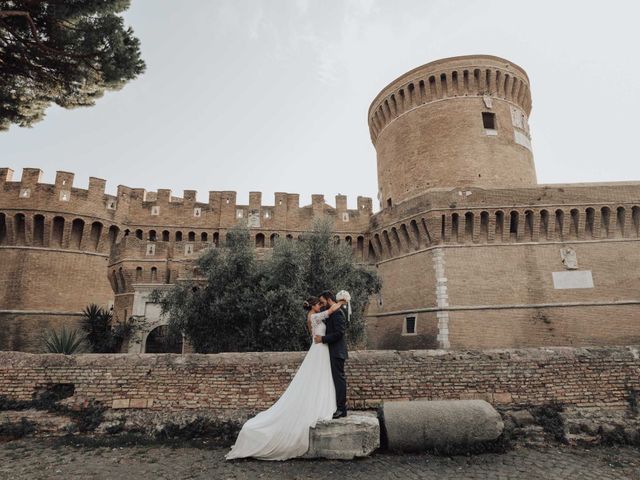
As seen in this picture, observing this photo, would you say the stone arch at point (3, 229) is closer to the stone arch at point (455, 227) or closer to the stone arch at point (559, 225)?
the stone arch at point (455, 227)

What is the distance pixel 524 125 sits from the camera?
67.8 ft

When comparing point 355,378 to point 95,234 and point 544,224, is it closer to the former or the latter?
point 544,224

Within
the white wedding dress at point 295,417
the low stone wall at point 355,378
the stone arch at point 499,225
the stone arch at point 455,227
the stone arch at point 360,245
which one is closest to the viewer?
the white wedding dress at point 295,417

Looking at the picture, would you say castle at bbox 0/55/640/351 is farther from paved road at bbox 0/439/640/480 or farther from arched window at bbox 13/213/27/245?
paved road at bbox 0/439/640/480

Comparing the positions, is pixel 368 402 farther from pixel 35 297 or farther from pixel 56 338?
pixel 35 297

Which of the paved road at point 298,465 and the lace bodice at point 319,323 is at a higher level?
the lace bodice at point 319,323

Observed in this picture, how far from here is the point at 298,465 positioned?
396 cm

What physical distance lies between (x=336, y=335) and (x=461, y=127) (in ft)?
57.7

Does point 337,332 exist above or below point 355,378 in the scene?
above

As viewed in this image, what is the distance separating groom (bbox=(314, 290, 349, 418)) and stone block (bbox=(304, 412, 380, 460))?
0.61 ft

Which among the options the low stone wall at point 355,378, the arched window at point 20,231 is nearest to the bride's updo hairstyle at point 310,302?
the low stone wall at point 355,378

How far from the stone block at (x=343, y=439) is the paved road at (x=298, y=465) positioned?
3.4 inches

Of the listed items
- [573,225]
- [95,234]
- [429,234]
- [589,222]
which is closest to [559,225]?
[573,225]

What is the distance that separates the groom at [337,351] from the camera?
4.37 metres
